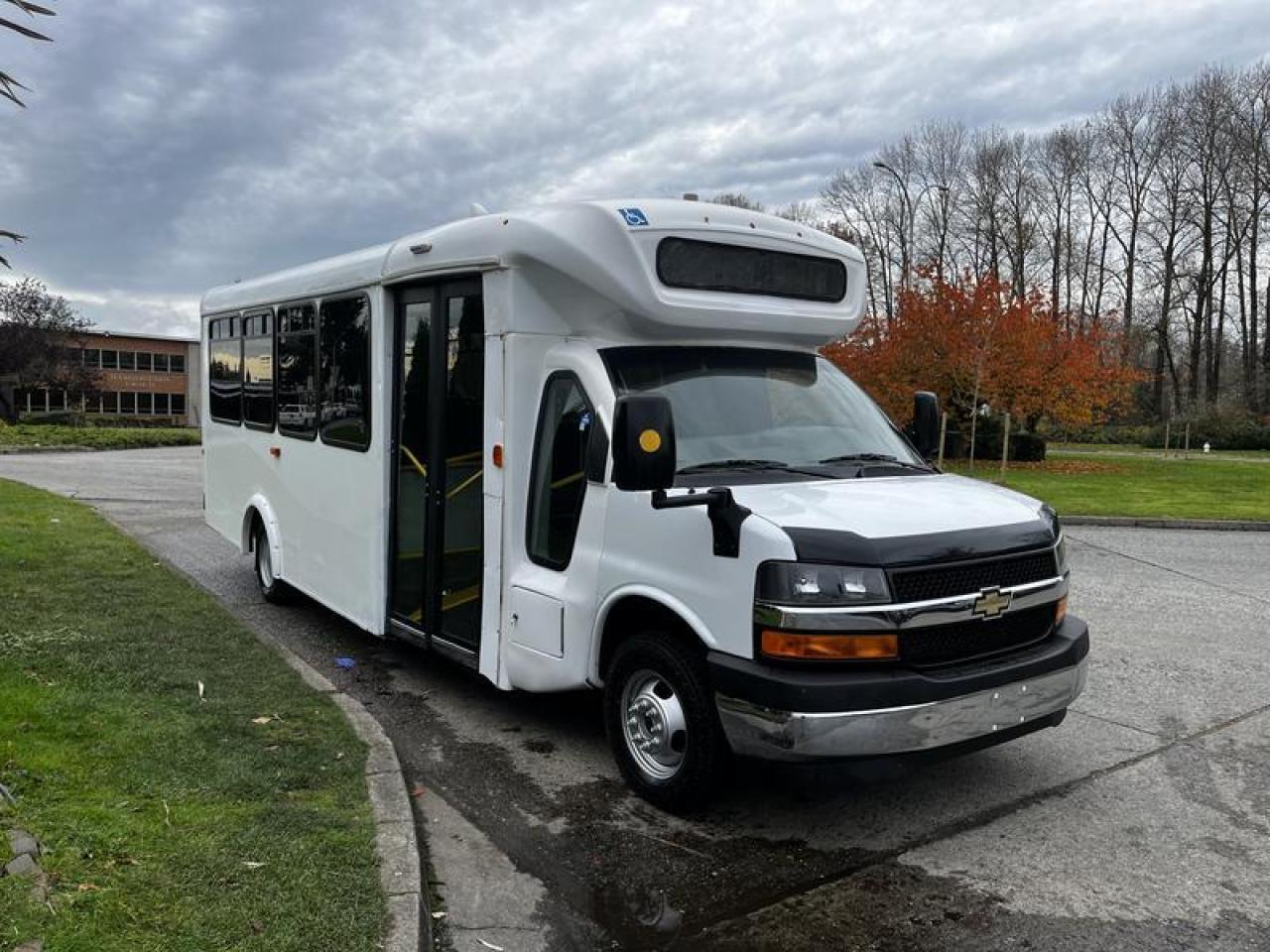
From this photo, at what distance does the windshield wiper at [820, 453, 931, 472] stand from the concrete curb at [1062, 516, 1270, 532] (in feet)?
36.4

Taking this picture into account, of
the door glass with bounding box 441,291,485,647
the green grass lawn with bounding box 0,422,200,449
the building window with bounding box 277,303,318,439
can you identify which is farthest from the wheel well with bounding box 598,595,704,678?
the green grass lawn with bounding box 0,422,200,449

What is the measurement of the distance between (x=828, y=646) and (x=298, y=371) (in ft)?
17.6

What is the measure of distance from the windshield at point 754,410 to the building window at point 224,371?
5442mm

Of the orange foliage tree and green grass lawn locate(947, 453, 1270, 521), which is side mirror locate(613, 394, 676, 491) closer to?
green grass lawn locate(947, 453, 1270, 521)

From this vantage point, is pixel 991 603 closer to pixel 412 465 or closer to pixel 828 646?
pixel 828 646

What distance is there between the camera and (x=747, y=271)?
527cm

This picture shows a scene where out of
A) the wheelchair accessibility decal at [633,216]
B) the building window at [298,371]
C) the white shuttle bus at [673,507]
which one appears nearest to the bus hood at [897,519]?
the white shuttle bus at [673,507]

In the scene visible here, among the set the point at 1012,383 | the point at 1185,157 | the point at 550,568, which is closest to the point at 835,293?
the point at 550,568

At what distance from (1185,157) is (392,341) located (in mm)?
54606

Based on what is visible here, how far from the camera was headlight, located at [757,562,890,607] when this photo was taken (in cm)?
384

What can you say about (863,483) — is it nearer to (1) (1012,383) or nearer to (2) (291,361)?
(2) (291,361)

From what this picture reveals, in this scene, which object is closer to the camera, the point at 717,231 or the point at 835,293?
the point at 717,231

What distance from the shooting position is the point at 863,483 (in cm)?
462

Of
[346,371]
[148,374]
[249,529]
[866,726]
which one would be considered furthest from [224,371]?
[148,374]
